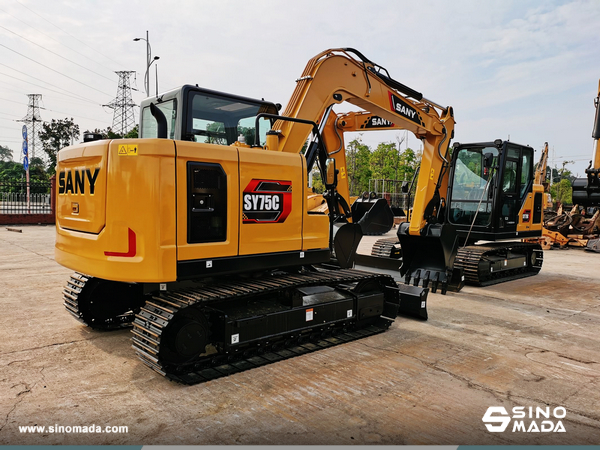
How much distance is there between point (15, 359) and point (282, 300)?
2671 millimetres

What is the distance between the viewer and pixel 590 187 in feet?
41.1

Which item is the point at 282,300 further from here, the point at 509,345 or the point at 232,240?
the point at 509,345

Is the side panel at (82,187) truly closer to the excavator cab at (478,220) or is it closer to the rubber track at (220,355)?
the rubber track at (220,355)

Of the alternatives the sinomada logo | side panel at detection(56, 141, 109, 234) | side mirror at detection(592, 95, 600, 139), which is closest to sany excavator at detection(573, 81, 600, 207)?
side mirror at detection(592, 95, 600, 139)

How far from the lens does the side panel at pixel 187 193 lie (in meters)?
4.14

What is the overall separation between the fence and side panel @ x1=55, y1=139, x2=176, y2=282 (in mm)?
19296

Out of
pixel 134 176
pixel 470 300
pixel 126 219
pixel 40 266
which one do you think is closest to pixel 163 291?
pixel 126 219

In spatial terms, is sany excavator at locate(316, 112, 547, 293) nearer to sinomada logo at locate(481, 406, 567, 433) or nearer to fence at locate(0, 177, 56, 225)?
sinomada logo at locate(481, 406, 567, 433)

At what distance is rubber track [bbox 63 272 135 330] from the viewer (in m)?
5.42

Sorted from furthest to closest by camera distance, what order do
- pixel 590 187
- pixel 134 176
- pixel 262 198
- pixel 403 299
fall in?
1. pixel 590 187
2. pixel 403 299
3. pixel 262 198
4. pixel 134 176

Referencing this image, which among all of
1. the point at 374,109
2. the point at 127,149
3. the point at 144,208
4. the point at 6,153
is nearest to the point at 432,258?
the point at 374,109

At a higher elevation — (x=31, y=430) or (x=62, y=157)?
(x=62, y=157)

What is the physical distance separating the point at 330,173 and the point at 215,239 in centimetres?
182

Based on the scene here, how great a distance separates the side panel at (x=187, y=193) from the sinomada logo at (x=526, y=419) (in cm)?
260
